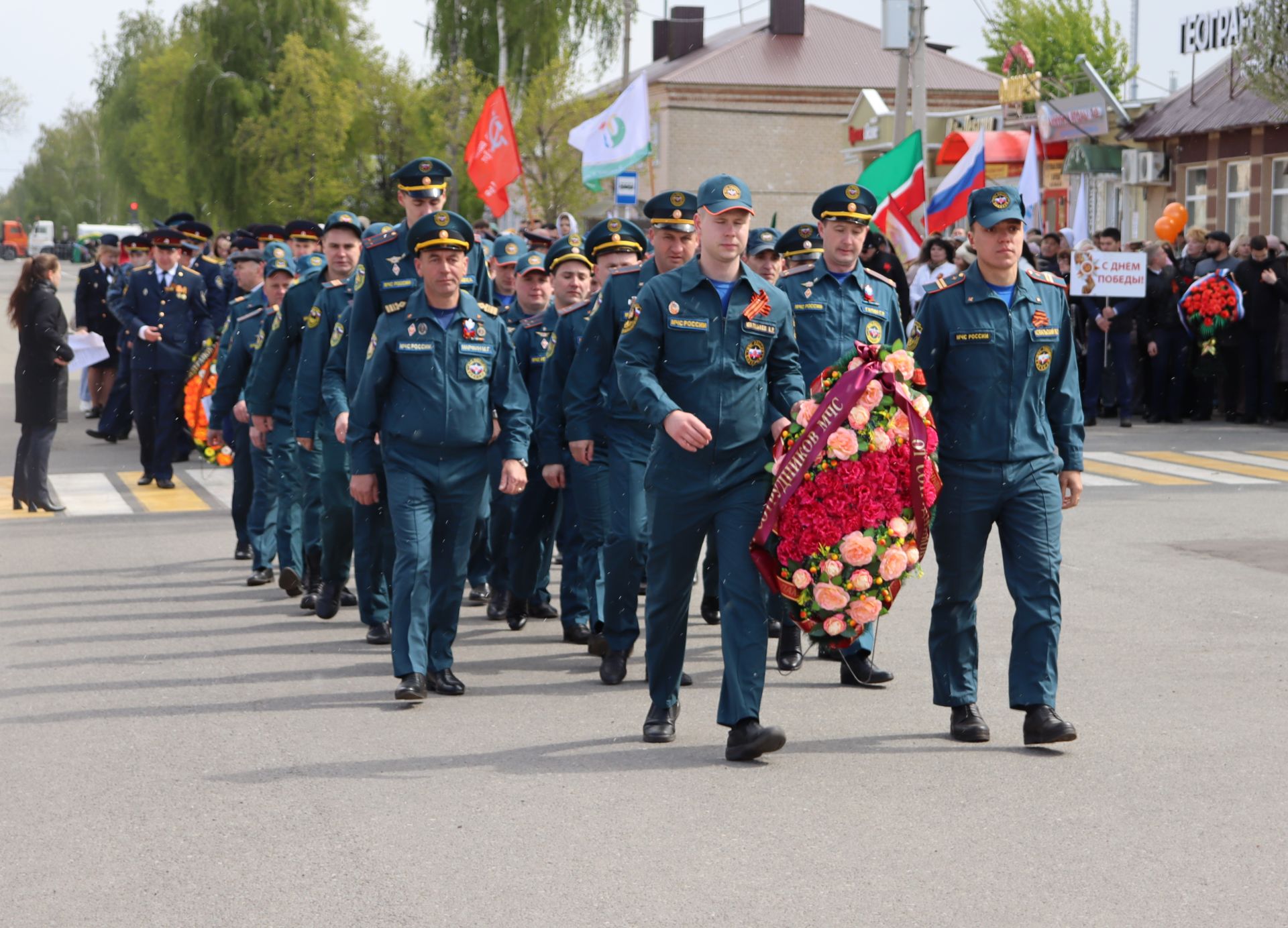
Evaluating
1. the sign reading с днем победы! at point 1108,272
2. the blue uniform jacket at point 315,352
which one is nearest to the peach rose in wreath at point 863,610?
the blue uniform jacket at point 315,352

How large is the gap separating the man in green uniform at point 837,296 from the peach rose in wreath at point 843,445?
189cm

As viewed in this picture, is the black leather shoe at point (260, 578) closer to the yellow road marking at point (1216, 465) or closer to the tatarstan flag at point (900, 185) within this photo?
A: the yellow road marking at point (1216, 465)

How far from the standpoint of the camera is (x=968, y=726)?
7211 millimetres

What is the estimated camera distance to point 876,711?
25.6ft

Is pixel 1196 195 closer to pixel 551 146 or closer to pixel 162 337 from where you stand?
pixel 551 146

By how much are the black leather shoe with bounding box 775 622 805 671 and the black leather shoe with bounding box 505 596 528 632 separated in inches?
73.3

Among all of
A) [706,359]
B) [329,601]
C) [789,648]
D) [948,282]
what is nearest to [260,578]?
[329,601]

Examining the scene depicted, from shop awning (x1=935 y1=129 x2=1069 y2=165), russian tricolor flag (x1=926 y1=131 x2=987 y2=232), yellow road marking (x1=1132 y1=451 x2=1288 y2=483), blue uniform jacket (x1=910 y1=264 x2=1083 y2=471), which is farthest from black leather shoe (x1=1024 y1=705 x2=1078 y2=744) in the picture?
shop awning (x1=935 y1=129 x2=1069 y2=165)

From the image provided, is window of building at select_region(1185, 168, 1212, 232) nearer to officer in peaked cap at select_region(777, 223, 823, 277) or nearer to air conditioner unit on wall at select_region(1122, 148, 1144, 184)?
air conditioner unit on wall at select_region(1122, 148, 1144, 184)

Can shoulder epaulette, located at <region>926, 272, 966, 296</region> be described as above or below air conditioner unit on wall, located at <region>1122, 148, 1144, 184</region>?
below

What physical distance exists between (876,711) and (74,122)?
156163mm

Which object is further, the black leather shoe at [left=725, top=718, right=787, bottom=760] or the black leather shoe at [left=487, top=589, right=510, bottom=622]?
the black leather shoe at [left=487, top=589, right=510, bottom=622]

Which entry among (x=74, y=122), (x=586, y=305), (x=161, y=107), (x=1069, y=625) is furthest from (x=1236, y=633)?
(x=74, y=122)

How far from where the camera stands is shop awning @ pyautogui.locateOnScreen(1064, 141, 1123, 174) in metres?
37.2
